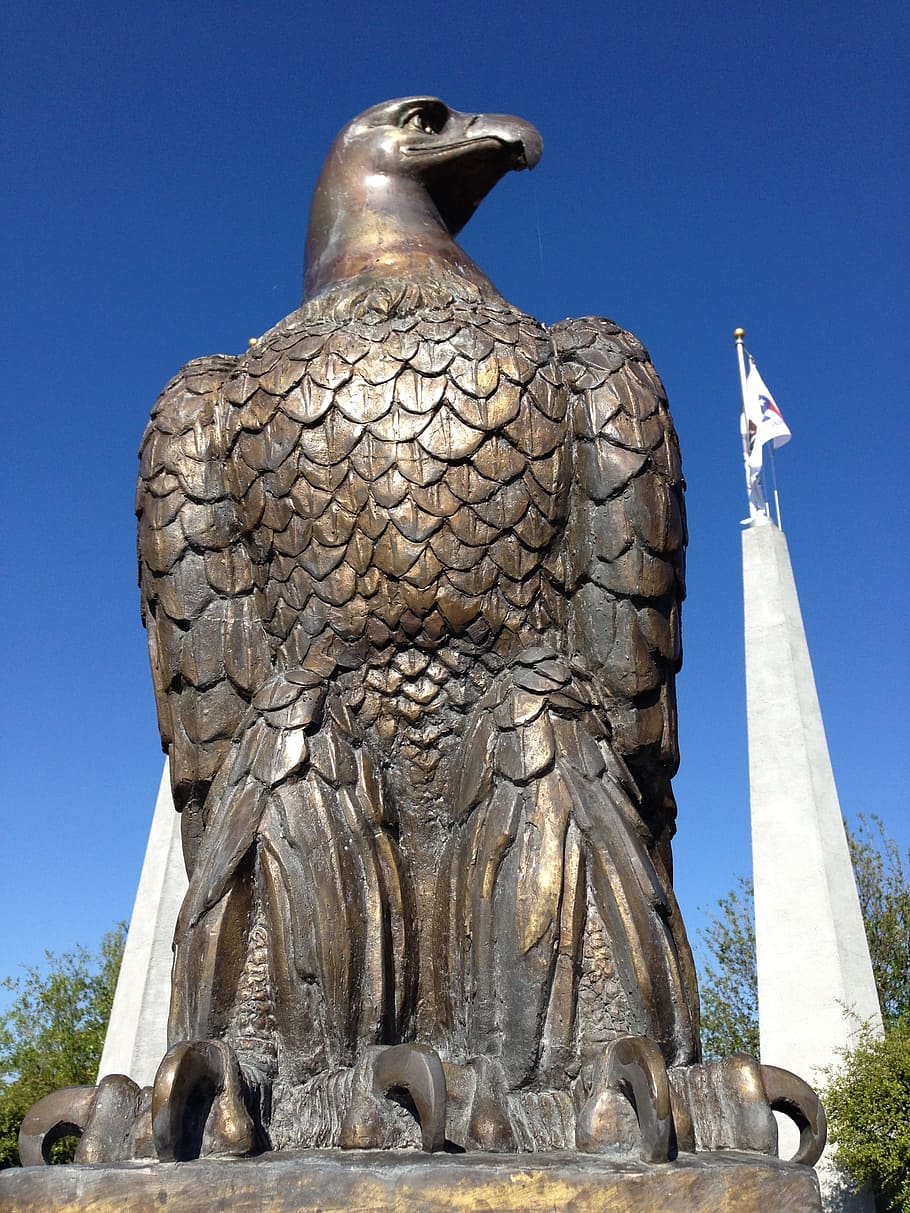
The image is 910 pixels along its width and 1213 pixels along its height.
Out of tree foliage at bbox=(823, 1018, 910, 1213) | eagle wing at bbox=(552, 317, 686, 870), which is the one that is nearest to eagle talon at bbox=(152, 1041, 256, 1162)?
eagle wing at bbox=(552, 317, 686, 870)

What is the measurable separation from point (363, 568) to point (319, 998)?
105cm

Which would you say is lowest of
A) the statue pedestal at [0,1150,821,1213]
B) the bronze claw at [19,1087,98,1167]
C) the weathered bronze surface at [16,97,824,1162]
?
the statue pedestal at [0,1150,821,1213]

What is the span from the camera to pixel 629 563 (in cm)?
291

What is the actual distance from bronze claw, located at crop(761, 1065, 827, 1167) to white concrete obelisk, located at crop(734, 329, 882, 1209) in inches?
484

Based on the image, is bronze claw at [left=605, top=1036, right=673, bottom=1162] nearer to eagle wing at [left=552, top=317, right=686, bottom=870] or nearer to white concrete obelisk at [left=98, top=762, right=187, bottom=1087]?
eagle wing at [left=552, top=317, right=686, bottom=870]

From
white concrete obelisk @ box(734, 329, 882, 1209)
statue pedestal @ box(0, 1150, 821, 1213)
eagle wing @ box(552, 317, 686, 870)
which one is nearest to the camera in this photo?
statue pedestal @ box(0, 1150, 821, 1213)

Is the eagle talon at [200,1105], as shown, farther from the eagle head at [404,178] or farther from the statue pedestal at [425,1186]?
the eagle head at [404,178]

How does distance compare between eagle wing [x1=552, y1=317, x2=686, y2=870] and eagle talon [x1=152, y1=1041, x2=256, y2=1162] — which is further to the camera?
eagle wing [x1=552, y1=317, x2=686, y2=870]

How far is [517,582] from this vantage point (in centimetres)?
Result: 287

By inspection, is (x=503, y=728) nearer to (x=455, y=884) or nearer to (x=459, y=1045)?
(x=455, y=884)

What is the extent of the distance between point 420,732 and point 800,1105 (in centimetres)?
120

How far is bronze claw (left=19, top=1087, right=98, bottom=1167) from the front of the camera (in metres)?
2.22

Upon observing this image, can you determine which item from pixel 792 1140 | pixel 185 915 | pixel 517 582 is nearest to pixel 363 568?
pixel 517 582

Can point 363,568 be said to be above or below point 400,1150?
above
